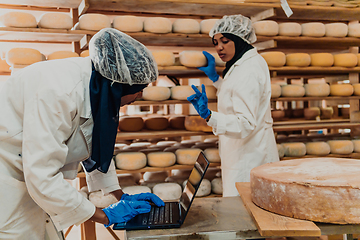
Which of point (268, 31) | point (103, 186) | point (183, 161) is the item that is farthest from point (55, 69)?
point (268, 31)

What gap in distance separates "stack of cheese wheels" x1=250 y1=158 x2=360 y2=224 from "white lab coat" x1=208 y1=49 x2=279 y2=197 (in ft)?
2.37

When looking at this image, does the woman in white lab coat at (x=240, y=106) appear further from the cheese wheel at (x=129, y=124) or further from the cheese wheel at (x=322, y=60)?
the cheese wheel at (x=322, y=60)

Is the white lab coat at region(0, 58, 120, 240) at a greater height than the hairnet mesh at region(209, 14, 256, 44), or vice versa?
the hairnet mesh at region(209, 14, 256, 44)

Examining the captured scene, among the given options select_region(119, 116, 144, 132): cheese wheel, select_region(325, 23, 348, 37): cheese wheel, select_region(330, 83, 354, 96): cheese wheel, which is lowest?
select_region(119, 116, 144, 132): cheese wheel

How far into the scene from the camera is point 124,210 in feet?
3.22

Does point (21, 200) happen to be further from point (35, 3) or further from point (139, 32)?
point (35, 3)

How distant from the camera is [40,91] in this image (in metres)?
0.84

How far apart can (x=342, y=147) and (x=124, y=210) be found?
2.25m

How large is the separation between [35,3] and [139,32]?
823 millimetres

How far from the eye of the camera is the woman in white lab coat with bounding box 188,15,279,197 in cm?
171

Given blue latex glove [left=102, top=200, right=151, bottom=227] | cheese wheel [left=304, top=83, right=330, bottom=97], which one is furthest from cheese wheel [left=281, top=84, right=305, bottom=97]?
blue latex glove [left=102, top=200, right=151, bottom=227]

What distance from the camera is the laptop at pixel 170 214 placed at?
0.90 m

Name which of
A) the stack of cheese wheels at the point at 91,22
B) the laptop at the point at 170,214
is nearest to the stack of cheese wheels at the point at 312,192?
the laptop at the point at 170,214

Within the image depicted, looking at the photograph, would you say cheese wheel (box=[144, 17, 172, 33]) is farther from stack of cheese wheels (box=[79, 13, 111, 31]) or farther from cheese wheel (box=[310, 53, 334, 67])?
cheese wheel (box=[310, 53, 334, 67])
